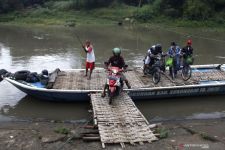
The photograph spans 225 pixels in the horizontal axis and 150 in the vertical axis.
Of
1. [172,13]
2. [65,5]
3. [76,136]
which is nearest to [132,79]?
[76,136]

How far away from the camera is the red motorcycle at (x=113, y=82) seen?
10516 mm

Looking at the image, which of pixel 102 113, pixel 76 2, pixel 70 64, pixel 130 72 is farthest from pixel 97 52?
pixel 76 2

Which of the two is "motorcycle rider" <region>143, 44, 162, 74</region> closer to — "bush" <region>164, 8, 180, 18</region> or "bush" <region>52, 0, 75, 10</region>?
"bush" <region>164, 8, 180, 18</region>

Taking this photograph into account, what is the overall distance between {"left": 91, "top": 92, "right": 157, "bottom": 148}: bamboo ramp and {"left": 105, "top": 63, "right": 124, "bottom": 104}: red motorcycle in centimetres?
22

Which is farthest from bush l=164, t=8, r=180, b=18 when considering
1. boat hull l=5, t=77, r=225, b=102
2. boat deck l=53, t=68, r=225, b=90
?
boat hull l=5, t=77, r=225, b=102

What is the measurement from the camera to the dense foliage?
35375 mm

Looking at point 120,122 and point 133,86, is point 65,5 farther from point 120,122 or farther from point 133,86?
point 120,122

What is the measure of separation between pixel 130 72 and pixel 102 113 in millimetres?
4268

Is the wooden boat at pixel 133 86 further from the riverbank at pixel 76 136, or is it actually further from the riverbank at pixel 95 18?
the riverbank at pixel 95 18

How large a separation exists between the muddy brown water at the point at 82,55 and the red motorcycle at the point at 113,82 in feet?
3.69

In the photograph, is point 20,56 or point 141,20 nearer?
point 20,56

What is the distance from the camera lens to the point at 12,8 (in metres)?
41.8

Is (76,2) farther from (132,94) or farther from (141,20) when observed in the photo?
(132,94)

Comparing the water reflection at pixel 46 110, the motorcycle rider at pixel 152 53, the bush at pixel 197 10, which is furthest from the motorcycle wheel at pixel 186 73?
the bush at pixel 197 10
